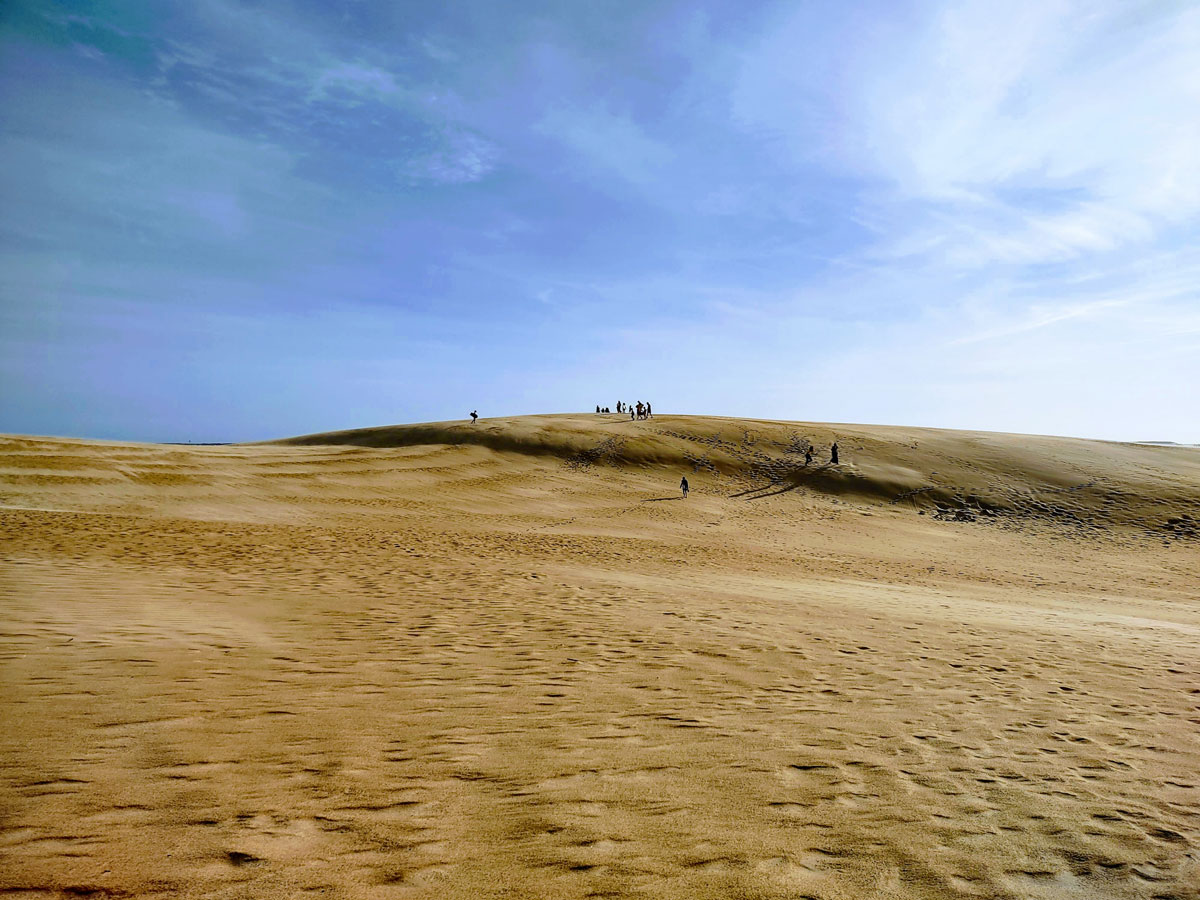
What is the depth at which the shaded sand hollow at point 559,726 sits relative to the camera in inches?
112

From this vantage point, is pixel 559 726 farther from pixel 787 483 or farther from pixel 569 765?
pixel 787 483

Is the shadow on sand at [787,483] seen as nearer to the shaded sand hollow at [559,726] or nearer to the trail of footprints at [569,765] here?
the shaded sand hollow at [559,726]

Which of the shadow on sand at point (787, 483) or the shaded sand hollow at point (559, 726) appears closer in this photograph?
the shaded sand hollow at point (559, 726)

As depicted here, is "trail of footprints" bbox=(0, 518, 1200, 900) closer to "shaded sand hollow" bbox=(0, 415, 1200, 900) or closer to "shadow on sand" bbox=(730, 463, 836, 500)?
"shaded sand hollow" bbox=(0, 415, 1200, 900)

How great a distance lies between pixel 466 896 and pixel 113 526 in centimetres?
1540

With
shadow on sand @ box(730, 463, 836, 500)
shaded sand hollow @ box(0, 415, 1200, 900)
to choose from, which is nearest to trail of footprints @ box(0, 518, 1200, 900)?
shaded sand hollow @ box(0, 415, 1200, 900)

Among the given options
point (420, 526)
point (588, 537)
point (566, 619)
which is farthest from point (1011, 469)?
point (566, 619)

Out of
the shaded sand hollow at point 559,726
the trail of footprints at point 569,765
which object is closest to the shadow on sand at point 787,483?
the shaded sand hollow at point 559,726

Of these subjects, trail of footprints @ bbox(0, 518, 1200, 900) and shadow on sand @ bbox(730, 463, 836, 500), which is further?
shadow on sand @ bbox(730, 463, 836, 500)

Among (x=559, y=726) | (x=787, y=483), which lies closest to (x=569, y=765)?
(x=559, y=726)

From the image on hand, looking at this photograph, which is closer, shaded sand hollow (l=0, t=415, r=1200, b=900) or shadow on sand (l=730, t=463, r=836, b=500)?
shaded sand hollow (l=0, t=415, r=1200, b=900)

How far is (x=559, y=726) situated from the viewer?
4590 mm

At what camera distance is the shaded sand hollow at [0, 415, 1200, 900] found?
9.33ft

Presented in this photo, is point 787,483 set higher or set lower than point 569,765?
lower
